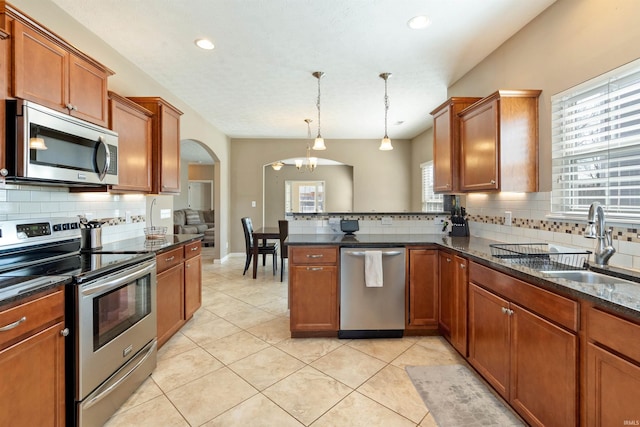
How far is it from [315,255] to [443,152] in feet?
5.68

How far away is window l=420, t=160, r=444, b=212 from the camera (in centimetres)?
588

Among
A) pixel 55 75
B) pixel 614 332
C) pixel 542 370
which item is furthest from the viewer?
pixel 55 75

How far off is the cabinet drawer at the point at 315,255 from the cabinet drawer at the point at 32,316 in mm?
1631

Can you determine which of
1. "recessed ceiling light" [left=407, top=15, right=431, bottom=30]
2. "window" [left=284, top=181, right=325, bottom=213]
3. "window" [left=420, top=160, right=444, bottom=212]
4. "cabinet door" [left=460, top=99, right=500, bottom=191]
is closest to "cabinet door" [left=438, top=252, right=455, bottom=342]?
"cabinet door" [left=460, top=99, right=500, bottom=191]

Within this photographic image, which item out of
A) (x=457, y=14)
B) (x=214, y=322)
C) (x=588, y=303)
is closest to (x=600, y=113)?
(x=457, y=14)

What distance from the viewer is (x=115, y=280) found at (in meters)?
1.75

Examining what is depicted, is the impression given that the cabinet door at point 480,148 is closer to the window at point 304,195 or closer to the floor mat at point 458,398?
the floor mat at point 458,398

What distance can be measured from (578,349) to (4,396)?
237 cm

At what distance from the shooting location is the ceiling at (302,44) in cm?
225

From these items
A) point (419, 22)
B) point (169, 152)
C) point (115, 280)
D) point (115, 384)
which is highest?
point (419, 22)

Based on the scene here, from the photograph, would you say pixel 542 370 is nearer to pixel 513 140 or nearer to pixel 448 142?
pixel 513 140

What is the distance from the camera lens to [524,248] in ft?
7.09

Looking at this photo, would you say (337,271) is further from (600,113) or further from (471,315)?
(600,113)

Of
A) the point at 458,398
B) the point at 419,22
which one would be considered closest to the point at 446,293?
the point at 458,398
